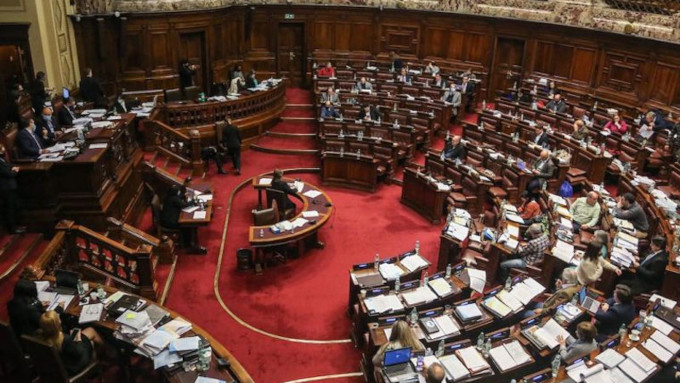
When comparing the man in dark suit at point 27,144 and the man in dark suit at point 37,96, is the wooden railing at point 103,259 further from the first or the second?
the man in dark suit at point 37,96

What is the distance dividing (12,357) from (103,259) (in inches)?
92.8

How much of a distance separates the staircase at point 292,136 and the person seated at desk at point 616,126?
7.57 metres

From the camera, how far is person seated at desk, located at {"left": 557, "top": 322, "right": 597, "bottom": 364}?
20.4 feet

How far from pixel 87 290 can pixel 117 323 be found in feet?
2.84

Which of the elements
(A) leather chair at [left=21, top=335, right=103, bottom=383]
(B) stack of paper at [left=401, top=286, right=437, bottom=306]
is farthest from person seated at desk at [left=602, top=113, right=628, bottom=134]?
(A) leather chair at [left=21, top=335, right=103, bottom=383]

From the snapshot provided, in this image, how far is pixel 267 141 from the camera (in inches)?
632

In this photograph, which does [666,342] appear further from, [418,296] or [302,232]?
[302,232]

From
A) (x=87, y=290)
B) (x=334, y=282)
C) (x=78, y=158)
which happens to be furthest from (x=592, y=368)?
(x=78, y=158)

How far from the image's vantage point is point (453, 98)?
16328 mm

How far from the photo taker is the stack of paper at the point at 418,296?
7.45m

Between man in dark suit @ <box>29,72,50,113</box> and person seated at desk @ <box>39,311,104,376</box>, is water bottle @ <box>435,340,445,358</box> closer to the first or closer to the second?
person seated at desk @ <box>39,311,104,376</box>

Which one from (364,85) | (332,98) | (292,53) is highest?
(292,53)

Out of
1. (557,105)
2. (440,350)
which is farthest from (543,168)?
(440,350)

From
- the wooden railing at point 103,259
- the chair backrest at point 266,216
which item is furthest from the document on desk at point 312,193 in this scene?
the wooden railing at point 103,259
